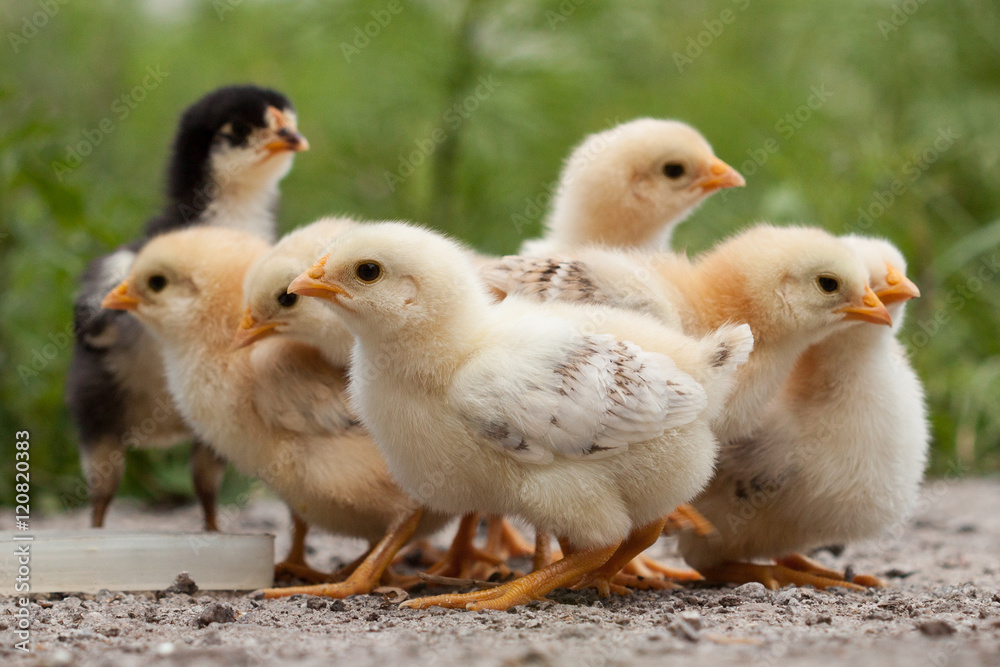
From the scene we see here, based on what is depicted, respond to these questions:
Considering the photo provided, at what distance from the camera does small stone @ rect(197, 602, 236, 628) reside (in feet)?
7.23

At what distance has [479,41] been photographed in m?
6.27

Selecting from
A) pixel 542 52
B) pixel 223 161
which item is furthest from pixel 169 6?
pixel 223 161

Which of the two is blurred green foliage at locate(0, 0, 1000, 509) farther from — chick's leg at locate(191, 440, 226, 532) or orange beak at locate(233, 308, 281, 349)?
orange beak at locate(233, 308, 281, 349)

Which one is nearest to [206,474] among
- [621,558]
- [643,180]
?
[621,558]

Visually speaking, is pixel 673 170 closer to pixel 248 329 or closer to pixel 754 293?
pixel 754 293

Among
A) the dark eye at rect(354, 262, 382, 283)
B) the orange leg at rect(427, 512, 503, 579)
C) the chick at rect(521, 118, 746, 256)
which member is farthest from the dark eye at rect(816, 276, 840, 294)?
the orange leg at rect(427, 512, 503, 579)

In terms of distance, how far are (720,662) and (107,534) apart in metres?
1.89

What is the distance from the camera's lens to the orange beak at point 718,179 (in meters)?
3.17

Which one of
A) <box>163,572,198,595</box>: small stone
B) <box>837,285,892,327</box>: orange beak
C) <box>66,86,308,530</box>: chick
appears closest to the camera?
<box>837,285,892,327</box>: orange beak

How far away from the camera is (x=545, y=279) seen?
8.32 ft

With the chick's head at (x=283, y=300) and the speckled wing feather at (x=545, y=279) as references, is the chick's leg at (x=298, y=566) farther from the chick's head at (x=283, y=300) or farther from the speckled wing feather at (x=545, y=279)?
the speckled wing feather at (x=545, y=279)

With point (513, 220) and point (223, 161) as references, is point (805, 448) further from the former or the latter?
point (513, 220)

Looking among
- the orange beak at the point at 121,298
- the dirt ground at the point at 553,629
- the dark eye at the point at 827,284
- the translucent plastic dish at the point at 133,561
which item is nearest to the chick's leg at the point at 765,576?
the dirt ground at the point at 553,629

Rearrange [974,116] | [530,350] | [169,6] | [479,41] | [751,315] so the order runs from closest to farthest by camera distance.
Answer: [530,350]
[751,315]
[479,41]
[974,116]
[169,6]
